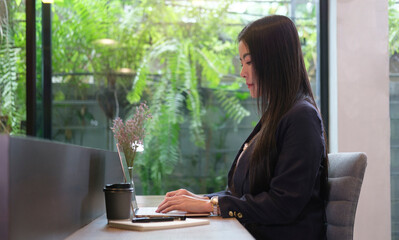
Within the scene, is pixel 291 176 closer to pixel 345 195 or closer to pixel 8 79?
pixel 345 195

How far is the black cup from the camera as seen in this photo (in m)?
1.57

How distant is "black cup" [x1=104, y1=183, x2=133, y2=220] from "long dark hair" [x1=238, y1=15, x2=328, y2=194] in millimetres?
413

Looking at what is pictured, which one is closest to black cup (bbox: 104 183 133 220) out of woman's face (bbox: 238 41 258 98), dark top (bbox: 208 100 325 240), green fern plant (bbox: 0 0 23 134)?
dark top (bbox: 208 100 325 240)

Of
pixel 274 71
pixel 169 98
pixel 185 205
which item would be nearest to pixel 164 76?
pixel 169 98

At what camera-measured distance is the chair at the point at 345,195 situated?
1.55m

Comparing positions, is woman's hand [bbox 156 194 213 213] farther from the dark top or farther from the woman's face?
the woman's face

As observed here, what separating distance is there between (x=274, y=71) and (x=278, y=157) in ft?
1.01

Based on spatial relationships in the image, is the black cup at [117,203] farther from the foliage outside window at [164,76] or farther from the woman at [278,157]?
the foliage outside window at [164,76]

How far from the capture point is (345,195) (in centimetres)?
155

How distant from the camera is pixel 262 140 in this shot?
5.44 ft

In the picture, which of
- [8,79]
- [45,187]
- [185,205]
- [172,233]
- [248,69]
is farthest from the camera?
[8,79]

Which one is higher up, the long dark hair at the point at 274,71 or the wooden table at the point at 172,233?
the long dark hair at the point at 274,71

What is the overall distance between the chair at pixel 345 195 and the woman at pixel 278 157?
52 mm

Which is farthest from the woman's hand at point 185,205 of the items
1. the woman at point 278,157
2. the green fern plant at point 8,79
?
the green fern plant at point 8,79
